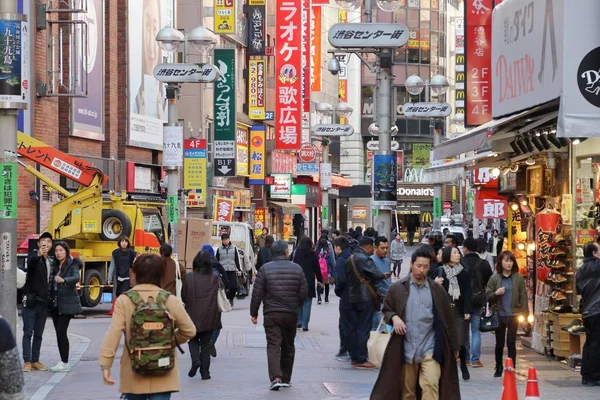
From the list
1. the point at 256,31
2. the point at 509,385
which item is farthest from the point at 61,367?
the point at 256,31

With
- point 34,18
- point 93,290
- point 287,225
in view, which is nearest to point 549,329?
point 93,290

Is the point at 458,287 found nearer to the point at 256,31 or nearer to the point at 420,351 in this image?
the point at 420,351

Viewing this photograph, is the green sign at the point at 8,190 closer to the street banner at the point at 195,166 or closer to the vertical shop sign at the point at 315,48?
the street banner at the point at 195,166

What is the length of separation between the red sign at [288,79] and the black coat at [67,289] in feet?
116

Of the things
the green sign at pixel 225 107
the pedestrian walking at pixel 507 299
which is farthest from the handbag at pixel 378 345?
the green sign at pixel 225 107

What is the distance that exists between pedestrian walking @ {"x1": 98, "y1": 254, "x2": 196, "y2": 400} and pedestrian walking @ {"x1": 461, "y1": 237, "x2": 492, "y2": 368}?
829 centimetres

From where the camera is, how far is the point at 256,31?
179ft

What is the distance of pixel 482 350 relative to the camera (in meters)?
20.7

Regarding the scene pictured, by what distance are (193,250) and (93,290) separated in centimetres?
612

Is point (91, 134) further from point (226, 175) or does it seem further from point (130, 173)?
point (226, 175)

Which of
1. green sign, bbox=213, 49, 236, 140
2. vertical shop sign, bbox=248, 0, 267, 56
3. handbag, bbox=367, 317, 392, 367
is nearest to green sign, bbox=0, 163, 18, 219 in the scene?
handbag, bbox=367, 317, 392, 367

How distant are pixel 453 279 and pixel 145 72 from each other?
2798 centimetres

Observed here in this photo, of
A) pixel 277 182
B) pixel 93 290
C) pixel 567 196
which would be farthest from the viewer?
pixel 277 182

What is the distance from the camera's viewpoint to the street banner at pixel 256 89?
53469 mm
